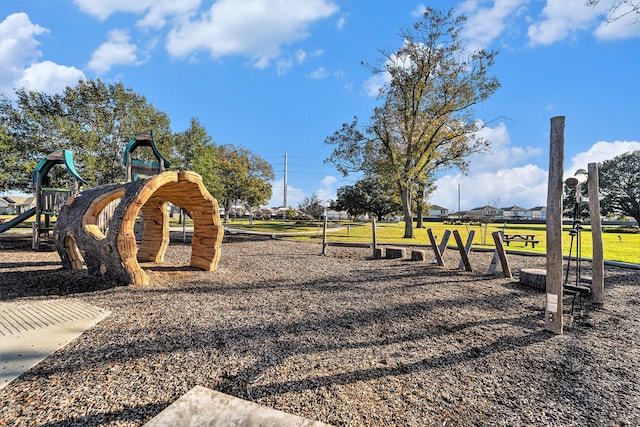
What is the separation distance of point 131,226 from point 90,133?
1824 centimetres

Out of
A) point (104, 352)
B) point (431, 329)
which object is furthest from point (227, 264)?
point (431, 329)

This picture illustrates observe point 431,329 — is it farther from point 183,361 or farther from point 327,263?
point 327,263

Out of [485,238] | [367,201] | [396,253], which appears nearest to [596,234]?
[396,253]

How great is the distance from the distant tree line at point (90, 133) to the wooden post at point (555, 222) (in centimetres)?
1971

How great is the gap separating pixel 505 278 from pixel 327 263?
4646mm

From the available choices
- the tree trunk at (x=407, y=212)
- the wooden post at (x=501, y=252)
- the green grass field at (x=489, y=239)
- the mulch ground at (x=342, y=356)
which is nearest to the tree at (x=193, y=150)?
the green grass field at (x=489, y=239)

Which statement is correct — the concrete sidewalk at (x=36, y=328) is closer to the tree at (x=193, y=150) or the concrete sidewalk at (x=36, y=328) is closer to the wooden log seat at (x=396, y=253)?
the wooden log seat at (x=396, y=253)

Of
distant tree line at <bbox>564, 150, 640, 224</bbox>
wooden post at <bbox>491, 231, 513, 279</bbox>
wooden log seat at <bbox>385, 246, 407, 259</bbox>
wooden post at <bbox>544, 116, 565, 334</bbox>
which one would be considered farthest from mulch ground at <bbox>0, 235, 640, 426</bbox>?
distant tree line at <bbox>564, 150, 640, 224</bbox>

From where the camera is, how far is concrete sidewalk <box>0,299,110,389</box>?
2833mm

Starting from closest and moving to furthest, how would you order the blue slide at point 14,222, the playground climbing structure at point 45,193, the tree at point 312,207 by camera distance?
the playground climbing structure at point 45,193, the blue slide at point 14,222, the tree at point 312,207

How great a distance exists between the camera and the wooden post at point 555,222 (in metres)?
3.88

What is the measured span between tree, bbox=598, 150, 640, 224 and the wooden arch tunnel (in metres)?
46.3

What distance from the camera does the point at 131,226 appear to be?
216 inches

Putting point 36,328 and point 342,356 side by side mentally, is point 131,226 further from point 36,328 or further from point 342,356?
point 342,356
